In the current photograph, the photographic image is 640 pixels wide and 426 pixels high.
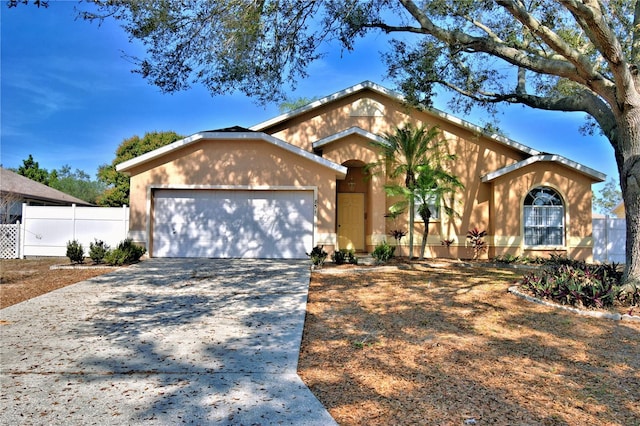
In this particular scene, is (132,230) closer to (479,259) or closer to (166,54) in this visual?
(166,54)

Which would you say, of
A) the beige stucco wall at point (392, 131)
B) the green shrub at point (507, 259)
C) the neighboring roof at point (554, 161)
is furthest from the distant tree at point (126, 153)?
the green shrub at point (507, 259)

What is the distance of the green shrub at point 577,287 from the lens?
736 centimetres

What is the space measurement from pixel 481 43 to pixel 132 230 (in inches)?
456

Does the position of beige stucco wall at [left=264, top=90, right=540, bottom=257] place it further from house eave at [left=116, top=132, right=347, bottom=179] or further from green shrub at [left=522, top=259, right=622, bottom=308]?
green shrub at [left=522, top=259, right=622, bottom=308]

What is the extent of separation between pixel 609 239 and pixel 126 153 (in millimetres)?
32861

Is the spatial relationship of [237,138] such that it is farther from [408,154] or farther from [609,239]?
[609,239]

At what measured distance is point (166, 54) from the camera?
8.59m

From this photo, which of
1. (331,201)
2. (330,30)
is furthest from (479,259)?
(330,30)

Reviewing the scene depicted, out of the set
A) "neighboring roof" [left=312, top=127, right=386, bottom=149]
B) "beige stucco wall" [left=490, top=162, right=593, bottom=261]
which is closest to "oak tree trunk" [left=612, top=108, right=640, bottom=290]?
"beige stucco wall" [left=490, top=162, right=593, bottom=261]

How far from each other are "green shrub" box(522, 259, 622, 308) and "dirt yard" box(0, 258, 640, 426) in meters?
0.53

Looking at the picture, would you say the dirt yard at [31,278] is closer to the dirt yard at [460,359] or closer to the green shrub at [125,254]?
the dirt yard at [460,359]

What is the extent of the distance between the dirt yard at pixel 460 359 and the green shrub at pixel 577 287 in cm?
53

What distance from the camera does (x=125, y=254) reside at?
11.8 metres

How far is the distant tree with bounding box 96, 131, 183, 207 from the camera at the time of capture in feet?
107
